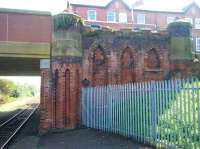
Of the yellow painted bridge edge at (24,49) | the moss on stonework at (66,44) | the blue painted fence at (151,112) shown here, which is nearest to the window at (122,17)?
the moss on stonework at (66,44)

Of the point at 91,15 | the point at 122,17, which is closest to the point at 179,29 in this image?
the point at 91,15

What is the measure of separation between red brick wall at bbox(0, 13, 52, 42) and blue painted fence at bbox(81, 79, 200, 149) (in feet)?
10.9

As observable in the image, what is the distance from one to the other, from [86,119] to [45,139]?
2.29m

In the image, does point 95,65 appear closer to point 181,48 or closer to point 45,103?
point 45,103

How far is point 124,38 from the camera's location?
1602 centimetres

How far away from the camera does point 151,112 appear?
10.6 meters

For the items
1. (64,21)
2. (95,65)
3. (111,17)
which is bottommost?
(95,65)

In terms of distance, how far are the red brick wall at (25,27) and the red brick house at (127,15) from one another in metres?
30.7

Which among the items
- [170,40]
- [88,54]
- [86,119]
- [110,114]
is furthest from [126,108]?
[170,40]

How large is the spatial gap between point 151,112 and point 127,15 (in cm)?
3904

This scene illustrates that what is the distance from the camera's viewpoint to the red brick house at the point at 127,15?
152 ft

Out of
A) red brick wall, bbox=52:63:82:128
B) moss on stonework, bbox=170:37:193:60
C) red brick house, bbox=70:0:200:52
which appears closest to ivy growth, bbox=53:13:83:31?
red brick wall, bbox=52:63:82:128

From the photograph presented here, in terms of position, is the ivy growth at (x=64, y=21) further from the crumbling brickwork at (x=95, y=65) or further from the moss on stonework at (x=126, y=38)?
the moss on stonework at (x=126, y=38)

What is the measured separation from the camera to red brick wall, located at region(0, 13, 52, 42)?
49.3 ft
